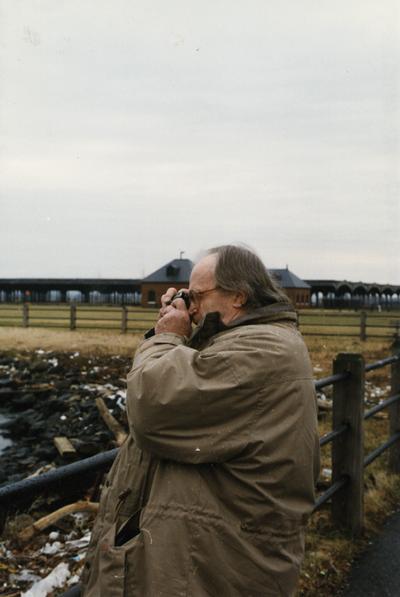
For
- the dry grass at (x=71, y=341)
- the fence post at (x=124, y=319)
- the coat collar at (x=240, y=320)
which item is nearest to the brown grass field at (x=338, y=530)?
the coat collar at (x=240, y=320)

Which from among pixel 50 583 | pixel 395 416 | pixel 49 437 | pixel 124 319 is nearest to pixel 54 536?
pixel 50 583

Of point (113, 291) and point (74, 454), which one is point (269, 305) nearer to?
point (74, 454)

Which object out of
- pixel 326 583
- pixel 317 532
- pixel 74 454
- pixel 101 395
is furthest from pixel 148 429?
pixel 101 395

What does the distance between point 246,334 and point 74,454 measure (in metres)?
7.46

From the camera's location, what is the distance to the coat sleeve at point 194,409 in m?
1.50

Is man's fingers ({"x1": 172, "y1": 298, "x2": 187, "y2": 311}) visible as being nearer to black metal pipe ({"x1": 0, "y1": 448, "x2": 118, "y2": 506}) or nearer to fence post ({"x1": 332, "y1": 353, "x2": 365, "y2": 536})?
black metal pipe ({"x1": 0, "y1": 448, "x2": 118, "y2": 506})

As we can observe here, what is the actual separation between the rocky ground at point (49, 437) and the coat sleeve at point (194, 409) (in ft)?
6.54

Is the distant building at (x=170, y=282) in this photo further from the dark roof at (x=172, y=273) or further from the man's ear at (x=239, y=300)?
the man's ear at (x=239, y=300)

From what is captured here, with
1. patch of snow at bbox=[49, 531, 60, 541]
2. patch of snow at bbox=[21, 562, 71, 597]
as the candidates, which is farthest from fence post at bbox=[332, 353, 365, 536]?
patch of snow at bbox=[49, 531, 60, 541]

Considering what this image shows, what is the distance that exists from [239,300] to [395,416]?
378cm

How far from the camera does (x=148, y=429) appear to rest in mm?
1520

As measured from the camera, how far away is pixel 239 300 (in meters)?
1.77

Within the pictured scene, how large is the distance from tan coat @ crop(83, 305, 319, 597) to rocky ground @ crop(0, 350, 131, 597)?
187 cm

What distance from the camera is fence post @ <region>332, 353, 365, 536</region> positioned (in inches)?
145
